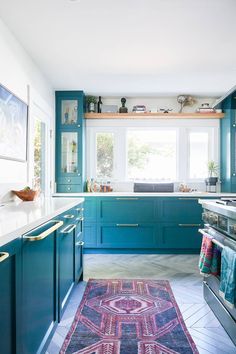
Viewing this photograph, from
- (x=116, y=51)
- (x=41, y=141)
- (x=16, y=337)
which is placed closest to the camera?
(x=16, y=337)

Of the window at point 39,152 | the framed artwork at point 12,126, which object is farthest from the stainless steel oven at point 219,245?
the window at point 39,152

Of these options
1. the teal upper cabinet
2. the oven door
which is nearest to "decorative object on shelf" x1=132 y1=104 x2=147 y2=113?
the teal upper cabinet

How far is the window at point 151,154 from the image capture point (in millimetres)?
4797

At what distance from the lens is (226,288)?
168 centimetres

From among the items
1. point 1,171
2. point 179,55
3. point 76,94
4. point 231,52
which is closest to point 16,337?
point 1,171

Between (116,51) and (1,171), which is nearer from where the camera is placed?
(1,171)

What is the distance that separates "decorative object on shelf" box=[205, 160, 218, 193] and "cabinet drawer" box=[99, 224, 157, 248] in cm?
119

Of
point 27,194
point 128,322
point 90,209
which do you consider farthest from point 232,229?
point 90,209

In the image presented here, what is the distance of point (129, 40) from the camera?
280 centimetres

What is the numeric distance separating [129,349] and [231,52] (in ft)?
9.50

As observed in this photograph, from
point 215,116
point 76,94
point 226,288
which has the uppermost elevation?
point 76,94

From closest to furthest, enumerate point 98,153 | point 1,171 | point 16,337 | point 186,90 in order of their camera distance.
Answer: point 16,337, point 1,171, point 186,90, point 98,153

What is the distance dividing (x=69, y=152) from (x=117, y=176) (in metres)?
0.87

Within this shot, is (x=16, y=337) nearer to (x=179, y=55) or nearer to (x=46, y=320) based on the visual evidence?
(x=46, y=320)
